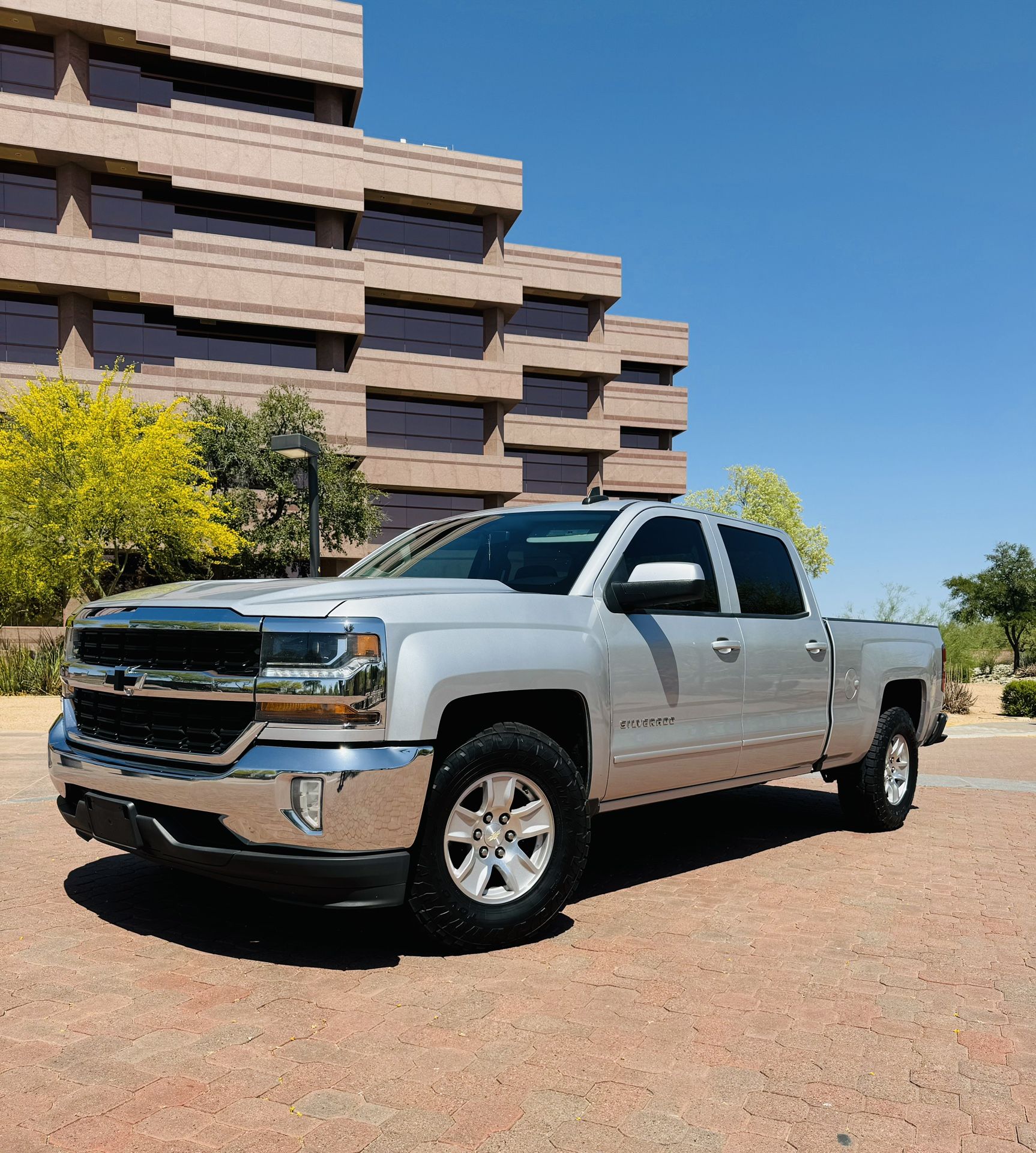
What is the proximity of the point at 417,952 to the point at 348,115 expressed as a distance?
153 feet

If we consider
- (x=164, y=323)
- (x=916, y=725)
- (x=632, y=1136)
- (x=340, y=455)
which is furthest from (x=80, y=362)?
(x=632, y=1136)

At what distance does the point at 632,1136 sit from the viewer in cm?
279

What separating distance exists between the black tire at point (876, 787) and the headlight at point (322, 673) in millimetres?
4586

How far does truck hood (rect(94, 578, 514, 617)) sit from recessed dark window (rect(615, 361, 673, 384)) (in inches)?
2311

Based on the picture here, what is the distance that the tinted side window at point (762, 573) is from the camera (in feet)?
19.9

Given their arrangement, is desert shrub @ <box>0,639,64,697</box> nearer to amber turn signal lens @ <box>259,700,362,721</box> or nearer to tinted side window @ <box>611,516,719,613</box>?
tinted side window @ <box>611,516,719,613</box>

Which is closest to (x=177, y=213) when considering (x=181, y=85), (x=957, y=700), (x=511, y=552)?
(x=181, y=85)

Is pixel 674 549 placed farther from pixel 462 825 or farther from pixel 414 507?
pixel 414 507

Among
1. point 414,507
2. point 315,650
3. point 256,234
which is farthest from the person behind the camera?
point 414,507

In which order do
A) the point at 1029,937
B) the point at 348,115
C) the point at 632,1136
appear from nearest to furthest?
the point at 632,1136, the point at 1029,937, the point at 348,115

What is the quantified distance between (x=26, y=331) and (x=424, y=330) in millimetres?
16948

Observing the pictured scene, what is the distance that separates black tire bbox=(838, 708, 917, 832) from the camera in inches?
281

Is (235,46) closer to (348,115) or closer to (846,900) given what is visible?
(348,115)

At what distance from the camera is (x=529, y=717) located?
4625 mm
